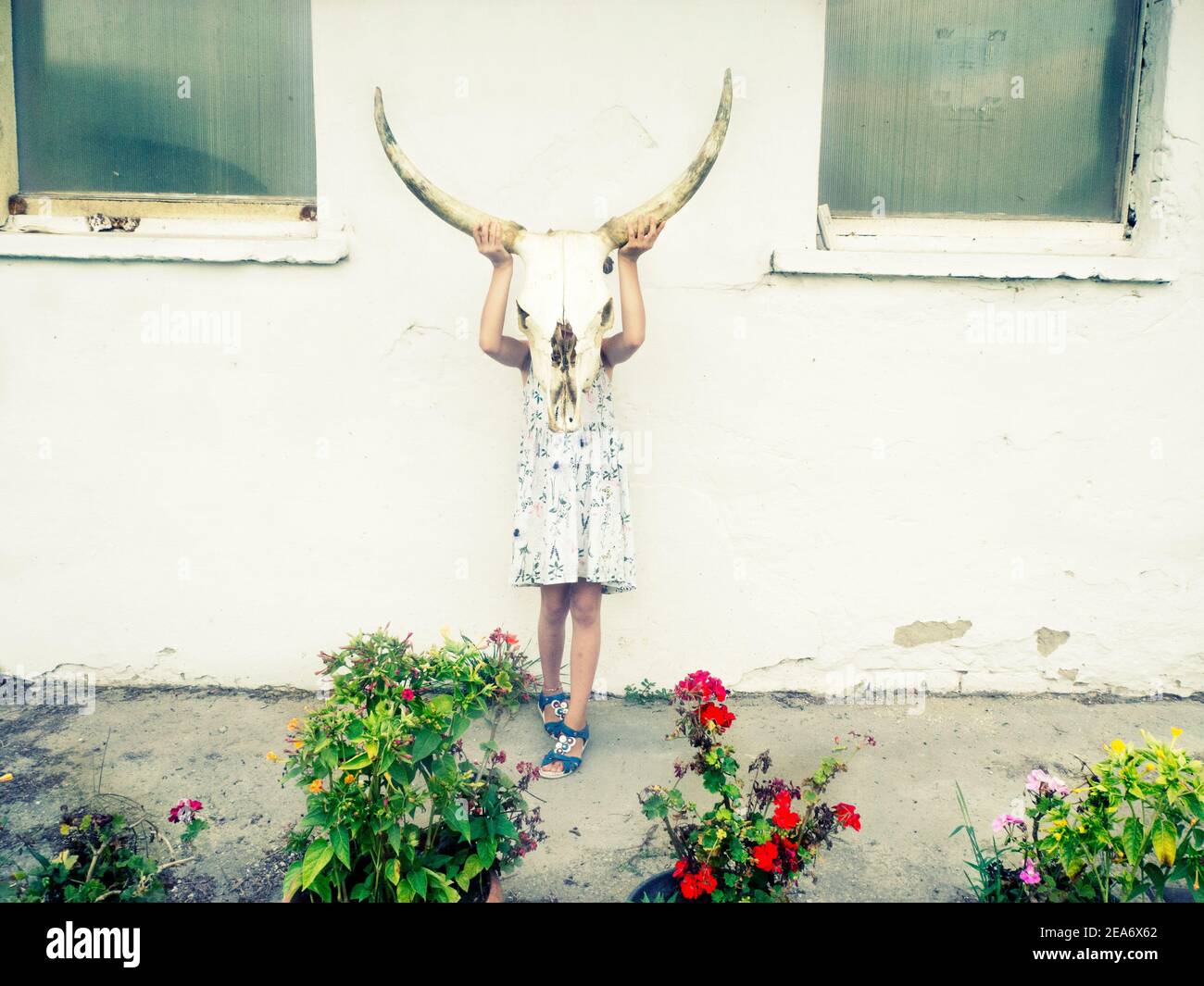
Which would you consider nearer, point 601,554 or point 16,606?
point 601,554

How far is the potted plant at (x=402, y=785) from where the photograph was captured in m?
2.01

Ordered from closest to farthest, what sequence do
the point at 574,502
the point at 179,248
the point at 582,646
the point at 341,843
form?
the point at 341,843
the point at 574,502
the point at 582,646
the point at 179,248

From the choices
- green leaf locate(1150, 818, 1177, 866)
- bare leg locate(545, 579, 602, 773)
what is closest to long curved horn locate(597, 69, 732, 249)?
bare leg locate(545, 579, 602, 773)

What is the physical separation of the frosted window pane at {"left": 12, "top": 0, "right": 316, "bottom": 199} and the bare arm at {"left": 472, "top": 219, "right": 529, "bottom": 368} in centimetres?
138

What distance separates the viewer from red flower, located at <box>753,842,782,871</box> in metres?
1.99

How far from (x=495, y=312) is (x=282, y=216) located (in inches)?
57.1

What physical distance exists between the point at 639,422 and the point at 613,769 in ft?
4.72

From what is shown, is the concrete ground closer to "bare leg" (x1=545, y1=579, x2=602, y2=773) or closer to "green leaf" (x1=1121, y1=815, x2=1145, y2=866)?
"bare leg" (x1=545, y1=579, x2=602, y2=773)

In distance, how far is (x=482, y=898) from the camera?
7.19 feet

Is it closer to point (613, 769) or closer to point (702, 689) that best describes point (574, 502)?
point (613, 769)

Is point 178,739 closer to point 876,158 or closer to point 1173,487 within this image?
point 876,158

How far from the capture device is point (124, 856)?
2.30 m

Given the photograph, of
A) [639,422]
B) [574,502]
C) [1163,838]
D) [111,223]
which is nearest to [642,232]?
[574,502]

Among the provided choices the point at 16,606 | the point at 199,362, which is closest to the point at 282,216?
the point at 199,362
